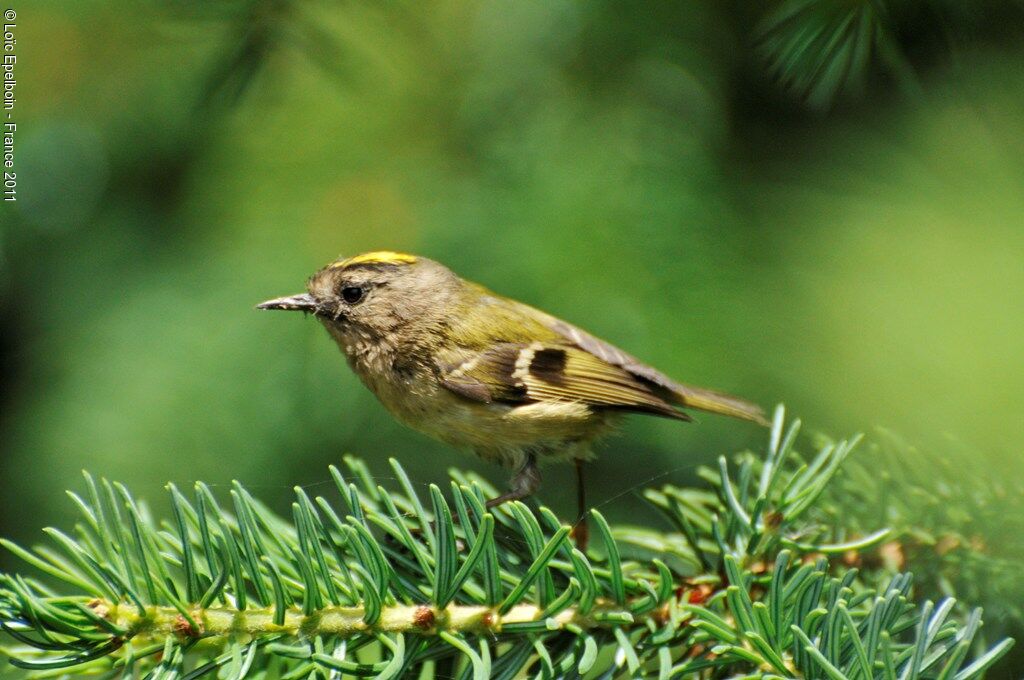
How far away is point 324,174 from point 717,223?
101cm

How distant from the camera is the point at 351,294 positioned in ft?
6.98

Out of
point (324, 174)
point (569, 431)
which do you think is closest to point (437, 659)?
point (569, 431)

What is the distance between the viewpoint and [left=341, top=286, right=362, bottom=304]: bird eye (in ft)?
6.95

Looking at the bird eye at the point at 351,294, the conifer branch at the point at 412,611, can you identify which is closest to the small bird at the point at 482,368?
the bird eye at the point at 351,294

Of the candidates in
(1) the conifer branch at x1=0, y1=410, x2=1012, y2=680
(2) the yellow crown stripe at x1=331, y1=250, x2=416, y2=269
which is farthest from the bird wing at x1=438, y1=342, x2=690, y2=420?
(1) the conifer branch at x1=0, y1=410, x2=1012, y2=680

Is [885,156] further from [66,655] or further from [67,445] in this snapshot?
[67,445]

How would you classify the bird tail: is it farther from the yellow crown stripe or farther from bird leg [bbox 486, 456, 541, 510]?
the yellow crown stripe

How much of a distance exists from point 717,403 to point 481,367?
20.4 inches

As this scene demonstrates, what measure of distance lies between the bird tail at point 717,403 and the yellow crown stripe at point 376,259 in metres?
0.68

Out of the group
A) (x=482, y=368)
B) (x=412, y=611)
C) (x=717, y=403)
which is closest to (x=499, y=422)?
(x=482, y=368)

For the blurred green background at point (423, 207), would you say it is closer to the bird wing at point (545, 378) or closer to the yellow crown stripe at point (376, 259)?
the bird wing at point (545, 378)

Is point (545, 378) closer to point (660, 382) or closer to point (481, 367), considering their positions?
point (481, 367)

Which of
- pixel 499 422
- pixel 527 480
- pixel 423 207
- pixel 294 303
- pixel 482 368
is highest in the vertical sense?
pixel 423 207

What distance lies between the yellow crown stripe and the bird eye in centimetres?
6
